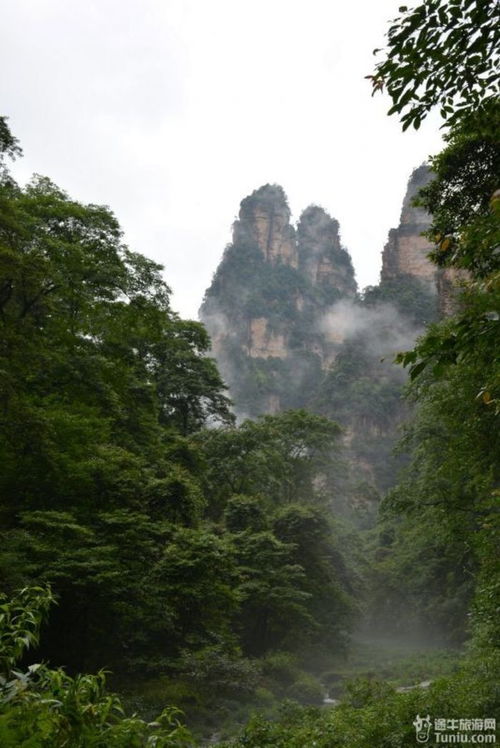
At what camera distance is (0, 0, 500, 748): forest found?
10.9 ft

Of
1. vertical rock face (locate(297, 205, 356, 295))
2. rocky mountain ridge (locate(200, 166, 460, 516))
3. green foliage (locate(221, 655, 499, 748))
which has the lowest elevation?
green foliage (locate(221, 655, 499, 748))

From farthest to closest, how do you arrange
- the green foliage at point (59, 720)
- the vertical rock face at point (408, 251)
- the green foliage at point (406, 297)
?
the vertical rock face at point (408, 251), the green foliage at point (406, 297), the green foliage at point (59, 720)

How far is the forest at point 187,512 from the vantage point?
3311 millimetres

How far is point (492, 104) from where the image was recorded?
3.72 meters

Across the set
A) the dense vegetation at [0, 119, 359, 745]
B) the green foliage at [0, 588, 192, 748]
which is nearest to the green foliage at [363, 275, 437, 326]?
the dense vegetation at [0, 119, 359, 745]

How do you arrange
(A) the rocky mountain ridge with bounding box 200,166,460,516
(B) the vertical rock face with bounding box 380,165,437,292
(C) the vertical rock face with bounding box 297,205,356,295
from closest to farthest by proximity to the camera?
1. (A) the rocky mountain ridge with bounding box 200,166,460,516
2. (B) the vertical rock face with bounding box 380,165,437,292
3. (C) the vertical rock face with bounding box 297,205,356,295

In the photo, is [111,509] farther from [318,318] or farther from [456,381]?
[318,318]

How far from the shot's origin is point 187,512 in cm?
1594

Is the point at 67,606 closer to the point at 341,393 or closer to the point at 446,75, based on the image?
the point at 446,75

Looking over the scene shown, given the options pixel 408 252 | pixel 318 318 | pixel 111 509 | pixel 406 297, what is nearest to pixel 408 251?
pixel 408 252

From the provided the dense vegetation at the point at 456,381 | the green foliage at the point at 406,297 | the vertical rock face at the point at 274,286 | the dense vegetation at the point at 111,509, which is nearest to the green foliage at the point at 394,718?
the dense vegetation at the point at 456,381

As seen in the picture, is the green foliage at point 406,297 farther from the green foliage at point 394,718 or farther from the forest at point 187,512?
the green foliage at point 394,718

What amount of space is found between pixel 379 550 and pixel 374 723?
40.7 metres

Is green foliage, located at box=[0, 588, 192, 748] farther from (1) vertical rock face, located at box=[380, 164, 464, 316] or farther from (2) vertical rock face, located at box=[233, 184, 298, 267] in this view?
(2) vertical rock face, located at box=[233, 184, 298, 267]
